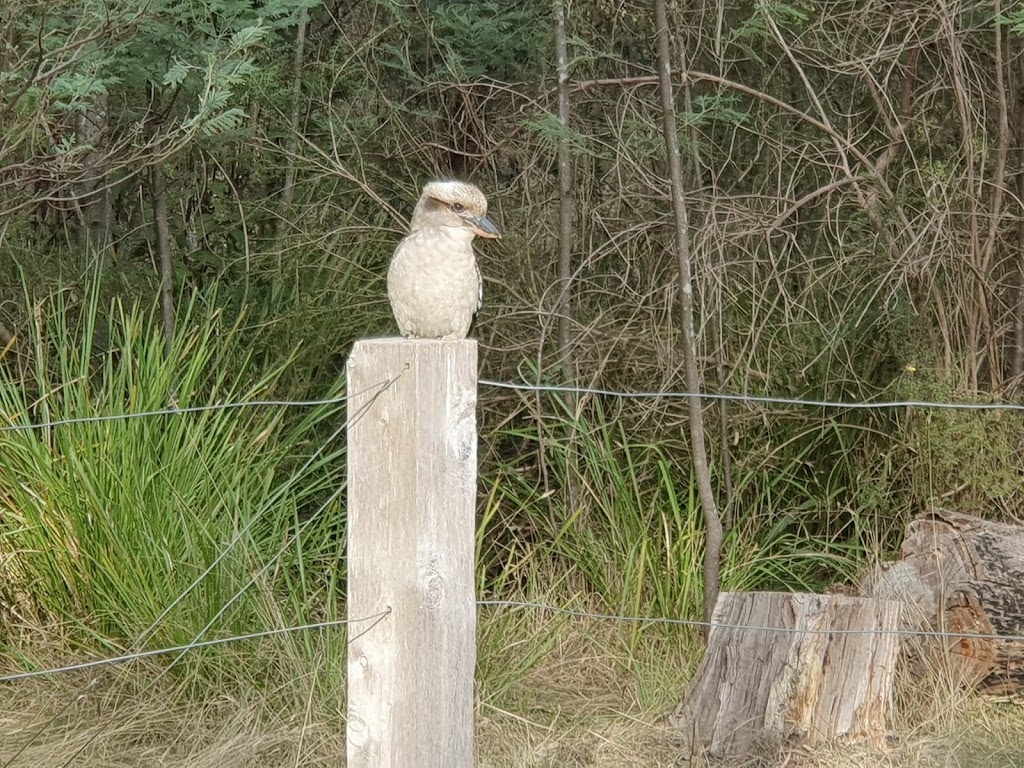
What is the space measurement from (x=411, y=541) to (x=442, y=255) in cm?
87

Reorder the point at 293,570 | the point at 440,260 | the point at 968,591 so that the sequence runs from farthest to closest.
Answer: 1. the point at 293,570
2. the point at 968,591
3. the point at 440,260

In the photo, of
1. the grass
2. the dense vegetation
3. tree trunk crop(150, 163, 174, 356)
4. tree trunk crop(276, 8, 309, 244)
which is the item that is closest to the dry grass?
the grass

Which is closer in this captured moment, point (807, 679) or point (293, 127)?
point (807, 679)

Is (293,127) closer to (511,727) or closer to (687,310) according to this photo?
(687,310)

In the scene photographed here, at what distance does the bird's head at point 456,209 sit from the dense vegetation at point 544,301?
144cm

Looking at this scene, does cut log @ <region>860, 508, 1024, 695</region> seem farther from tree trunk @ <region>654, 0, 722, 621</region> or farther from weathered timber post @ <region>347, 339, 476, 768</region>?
weathered timber post @ <region>347, 339, 476, 768</region>

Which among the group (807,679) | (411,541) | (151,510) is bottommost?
(807,679)

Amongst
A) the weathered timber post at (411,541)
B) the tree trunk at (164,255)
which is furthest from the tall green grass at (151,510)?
the weathered timber post at (411,541)

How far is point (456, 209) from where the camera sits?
114 inches

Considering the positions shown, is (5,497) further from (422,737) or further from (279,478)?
(422,737)

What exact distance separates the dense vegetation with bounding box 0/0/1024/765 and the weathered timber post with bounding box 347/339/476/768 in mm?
1794

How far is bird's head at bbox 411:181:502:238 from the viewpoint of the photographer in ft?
9.50

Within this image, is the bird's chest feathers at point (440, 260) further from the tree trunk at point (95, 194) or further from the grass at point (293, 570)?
the tree trunk at point (95, 194)

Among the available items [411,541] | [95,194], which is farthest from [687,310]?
[95,194]
